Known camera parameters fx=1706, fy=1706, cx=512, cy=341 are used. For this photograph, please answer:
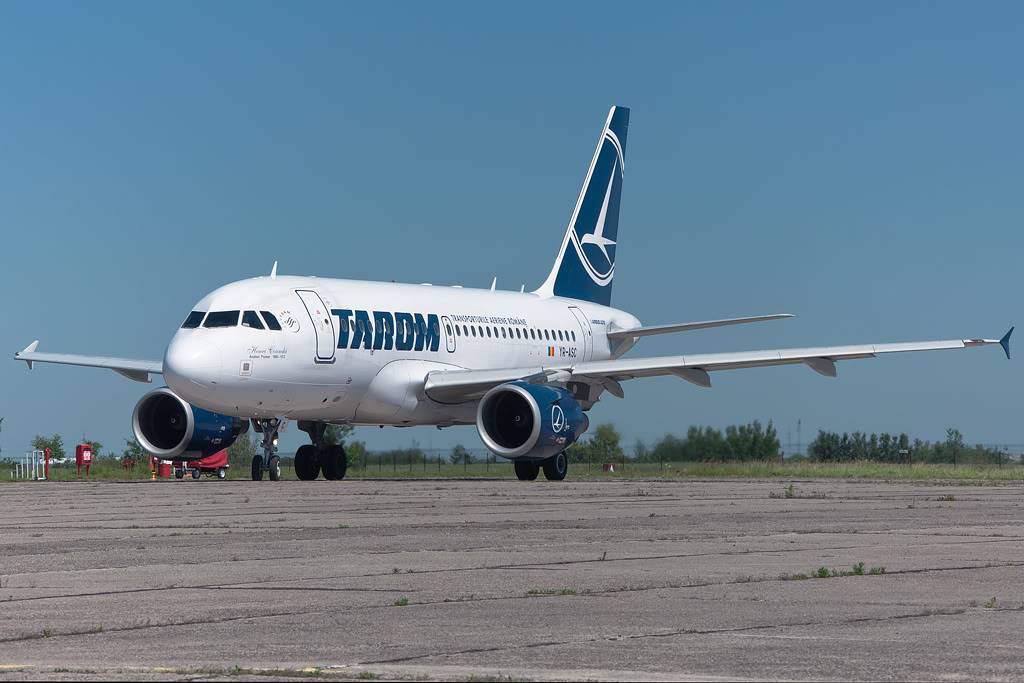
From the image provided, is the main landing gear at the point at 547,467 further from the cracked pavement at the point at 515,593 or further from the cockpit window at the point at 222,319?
the cracked pavement at the point at 515,593

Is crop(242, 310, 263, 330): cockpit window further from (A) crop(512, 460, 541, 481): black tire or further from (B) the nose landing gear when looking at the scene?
(A) crop(512, 460, 541, 481): black tire

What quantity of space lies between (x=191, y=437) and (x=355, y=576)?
22.5 meters

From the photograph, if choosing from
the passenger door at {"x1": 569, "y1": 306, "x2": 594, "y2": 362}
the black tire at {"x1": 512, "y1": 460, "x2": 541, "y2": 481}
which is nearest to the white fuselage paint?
the passenger door at {"x1": 569, "y1": 306, "x2": 594, "y2": 362}

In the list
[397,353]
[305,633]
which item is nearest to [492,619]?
[305,633]

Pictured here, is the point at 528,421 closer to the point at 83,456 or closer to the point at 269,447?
the point at 269,447

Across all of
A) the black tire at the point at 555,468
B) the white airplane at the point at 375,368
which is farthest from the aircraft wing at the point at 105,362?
the black tire at the point at 555,468

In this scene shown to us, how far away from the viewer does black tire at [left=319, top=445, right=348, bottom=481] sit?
34250 millimetres

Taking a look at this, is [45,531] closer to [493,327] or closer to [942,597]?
[942,597]

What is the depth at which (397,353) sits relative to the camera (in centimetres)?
3366

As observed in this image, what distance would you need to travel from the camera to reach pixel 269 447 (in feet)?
107

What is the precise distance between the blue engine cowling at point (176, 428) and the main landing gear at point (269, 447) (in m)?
1.30

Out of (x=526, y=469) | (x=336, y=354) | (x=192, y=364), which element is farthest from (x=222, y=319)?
(x=526, y=469)

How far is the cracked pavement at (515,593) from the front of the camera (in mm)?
7746

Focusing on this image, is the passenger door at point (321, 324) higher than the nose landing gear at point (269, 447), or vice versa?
the passenger door at point (321, 324)
